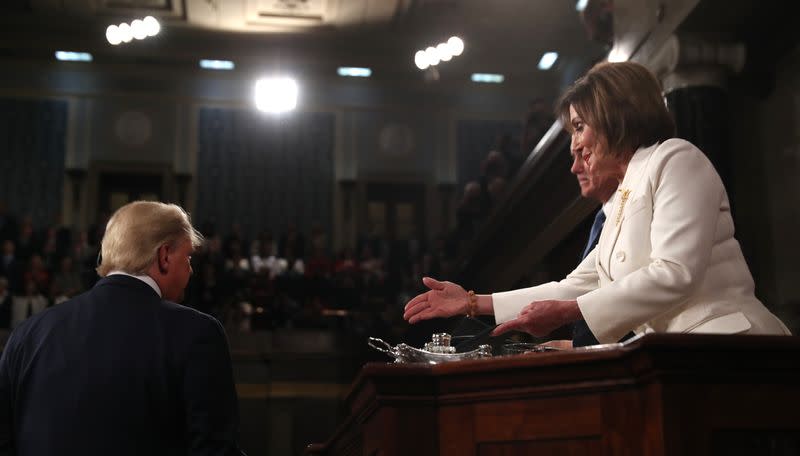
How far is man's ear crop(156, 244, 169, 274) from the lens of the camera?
205 cm

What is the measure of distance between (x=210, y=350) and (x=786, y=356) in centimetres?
109

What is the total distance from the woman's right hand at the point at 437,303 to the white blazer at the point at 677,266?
315 millimetres

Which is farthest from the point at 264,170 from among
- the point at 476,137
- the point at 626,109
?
the point at 626,109

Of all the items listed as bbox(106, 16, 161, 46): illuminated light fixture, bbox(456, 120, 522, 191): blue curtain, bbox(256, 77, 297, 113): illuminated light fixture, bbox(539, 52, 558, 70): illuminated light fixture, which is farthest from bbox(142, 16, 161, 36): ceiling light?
bbox(539, 52, 558, 70): illuminated light fixture

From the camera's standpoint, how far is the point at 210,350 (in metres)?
1.90

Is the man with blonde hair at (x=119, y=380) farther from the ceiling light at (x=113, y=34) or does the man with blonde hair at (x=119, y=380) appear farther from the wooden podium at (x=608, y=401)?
the ceiling light at (x=113, y=34)

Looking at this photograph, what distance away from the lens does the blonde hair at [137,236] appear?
2.03 m

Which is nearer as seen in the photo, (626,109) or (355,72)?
(626,109)

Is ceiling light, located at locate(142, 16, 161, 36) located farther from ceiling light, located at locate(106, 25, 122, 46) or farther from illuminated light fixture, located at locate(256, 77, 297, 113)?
illuminated light fixture, located at locate(256, 77, 297, 113)

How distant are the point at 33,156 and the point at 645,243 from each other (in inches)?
526

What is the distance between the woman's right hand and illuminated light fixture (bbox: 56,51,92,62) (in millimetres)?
13157

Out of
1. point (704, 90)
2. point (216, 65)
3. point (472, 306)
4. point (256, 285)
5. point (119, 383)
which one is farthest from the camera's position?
point (216, 65)

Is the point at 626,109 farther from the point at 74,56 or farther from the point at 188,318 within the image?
the point at 74,56

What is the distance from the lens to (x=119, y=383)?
1866mm
